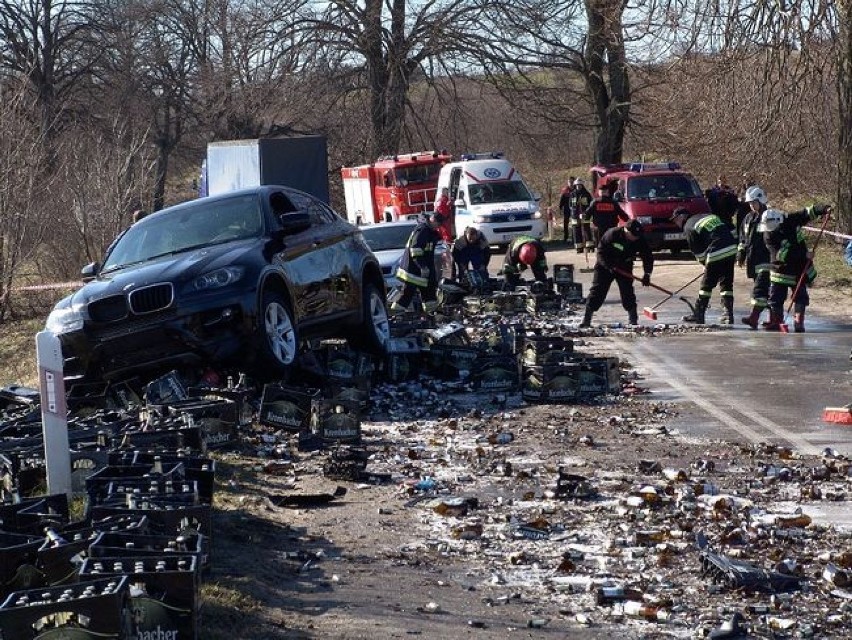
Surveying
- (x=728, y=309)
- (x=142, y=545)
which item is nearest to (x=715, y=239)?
(x=728, y=309)

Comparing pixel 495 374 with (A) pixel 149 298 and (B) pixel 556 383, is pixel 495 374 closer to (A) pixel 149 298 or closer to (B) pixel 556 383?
(B) pixel 556 383

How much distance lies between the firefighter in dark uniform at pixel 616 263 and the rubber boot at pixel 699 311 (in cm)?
85

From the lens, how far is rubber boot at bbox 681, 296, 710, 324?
19.5m

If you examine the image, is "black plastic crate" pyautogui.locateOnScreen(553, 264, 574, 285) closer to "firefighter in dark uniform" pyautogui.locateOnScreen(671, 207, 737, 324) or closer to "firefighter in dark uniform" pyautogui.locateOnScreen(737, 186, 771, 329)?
"firefighter in dark uniform" pyautogui.locateOnScreen(737, 186, 771, 329)

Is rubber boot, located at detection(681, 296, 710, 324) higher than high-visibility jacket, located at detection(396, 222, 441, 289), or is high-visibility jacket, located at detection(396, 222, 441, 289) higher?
high-visibility jacket, located at detection(396, 222, 441, 289)

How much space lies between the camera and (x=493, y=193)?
37.4 meters

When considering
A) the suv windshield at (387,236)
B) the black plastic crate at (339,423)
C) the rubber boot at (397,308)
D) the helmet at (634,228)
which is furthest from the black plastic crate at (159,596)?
the suv windshield at (387,236)

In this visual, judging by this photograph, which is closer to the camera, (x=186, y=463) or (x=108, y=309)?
(x=186, y=463)

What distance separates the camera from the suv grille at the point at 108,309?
12.5 m

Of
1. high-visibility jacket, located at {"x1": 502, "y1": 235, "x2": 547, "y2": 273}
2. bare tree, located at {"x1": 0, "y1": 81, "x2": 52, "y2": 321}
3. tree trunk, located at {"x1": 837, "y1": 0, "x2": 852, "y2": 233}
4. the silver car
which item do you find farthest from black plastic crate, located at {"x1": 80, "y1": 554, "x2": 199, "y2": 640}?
bare tree, located at {"x1": 0, "y1": 81, "x2": 52, "y2": 321}

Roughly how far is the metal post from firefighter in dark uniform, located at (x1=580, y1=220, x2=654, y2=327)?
1258cm

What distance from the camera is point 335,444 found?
438 inches

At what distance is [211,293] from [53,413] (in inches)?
205

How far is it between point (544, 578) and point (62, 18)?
171 ft
